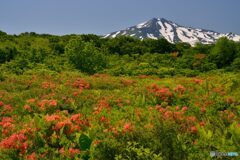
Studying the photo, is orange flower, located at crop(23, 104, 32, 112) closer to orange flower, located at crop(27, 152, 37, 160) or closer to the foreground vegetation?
the foreground vegetation

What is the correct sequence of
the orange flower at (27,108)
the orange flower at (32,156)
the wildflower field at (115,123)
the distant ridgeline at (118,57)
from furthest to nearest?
1. the distant ridgeline at (118,57)
2. the orange flower at (27,108)
3. the orange flower at (32,156)
4. the wildflower field at (115,123)

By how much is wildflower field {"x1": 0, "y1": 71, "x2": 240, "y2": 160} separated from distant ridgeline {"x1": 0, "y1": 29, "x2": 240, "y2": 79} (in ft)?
51.5

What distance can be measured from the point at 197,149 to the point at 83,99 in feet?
31.4

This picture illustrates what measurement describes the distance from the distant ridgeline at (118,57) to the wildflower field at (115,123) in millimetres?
15689

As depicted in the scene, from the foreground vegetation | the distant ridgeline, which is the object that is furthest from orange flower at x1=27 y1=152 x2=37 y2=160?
the distant ridgeline

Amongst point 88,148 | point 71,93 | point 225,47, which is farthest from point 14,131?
point 225,47

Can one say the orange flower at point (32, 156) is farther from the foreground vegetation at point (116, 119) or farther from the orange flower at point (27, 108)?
the orange flower at point (27, 108)

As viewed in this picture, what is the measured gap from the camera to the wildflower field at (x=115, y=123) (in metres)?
7.59

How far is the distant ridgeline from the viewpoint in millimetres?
38031

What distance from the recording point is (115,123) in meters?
11.6

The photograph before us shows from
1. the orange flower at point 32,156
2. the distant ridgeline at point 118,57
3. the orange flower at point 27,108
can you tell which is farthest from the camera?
the distant ridgeline at point 118,57

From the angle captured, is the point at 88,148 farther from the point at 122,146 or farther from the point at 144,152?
the point at 144,152

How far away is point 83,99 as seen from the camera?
16.6 m

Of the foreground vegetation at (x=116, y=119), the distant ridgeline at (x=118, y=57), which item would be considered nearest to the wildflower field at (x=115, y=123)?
the foreground vegetation at (x=116, y=119)
